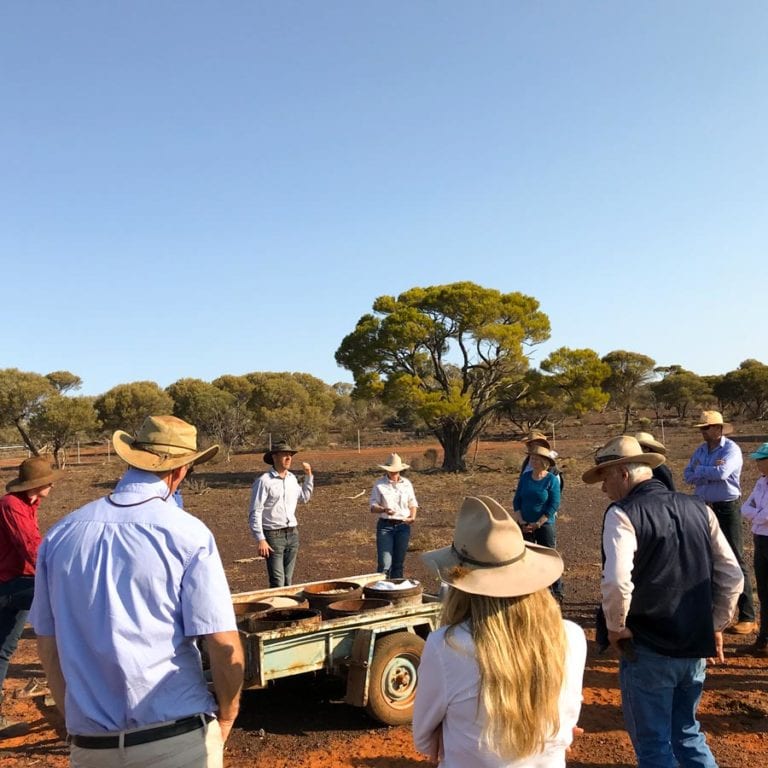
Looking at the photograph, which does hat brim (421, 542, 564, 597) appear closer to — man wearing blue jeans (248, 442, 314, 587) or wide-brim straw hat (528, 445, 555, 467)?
wide-brim straw hat (528, 445, 555, 467)

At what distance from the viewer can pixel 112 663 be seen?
2.35m

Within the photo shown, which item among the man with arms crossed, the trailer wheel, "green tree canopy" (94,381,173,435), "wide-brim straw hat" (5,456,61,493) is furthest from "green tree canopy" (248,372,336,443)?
the man with arms crossed

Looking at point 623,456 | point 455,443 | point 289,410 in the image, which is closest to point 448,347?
point 455,443

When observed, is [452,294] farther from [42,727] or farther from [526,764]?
[526,764]

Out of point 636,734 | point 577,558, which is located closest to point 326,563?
point 577,558

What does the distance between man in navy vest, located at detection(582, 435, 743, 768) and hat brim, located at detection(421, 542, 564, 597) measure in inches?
51.3

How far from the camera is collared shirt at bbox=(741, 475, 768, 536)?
6.27 meters

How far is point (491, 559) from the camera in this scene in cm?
225

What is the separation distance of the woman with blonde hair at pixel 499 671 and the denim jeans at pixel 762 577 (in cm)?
501

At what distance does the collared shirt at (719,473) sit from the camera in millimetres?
6852

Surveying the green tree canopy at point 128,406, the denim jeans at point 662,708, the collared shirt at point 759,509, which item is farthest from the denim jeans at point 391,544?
the green tree canopy at point 128,406

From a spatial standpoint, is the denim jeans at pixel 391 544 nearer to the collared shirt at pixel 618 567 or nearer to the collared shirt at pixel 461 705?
the collared shirt at pixel 618 567

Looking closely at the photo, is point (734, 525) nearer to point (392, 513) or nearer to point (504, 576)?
point (392, 513)

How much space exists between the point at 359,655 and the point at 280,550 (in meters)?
2.55
